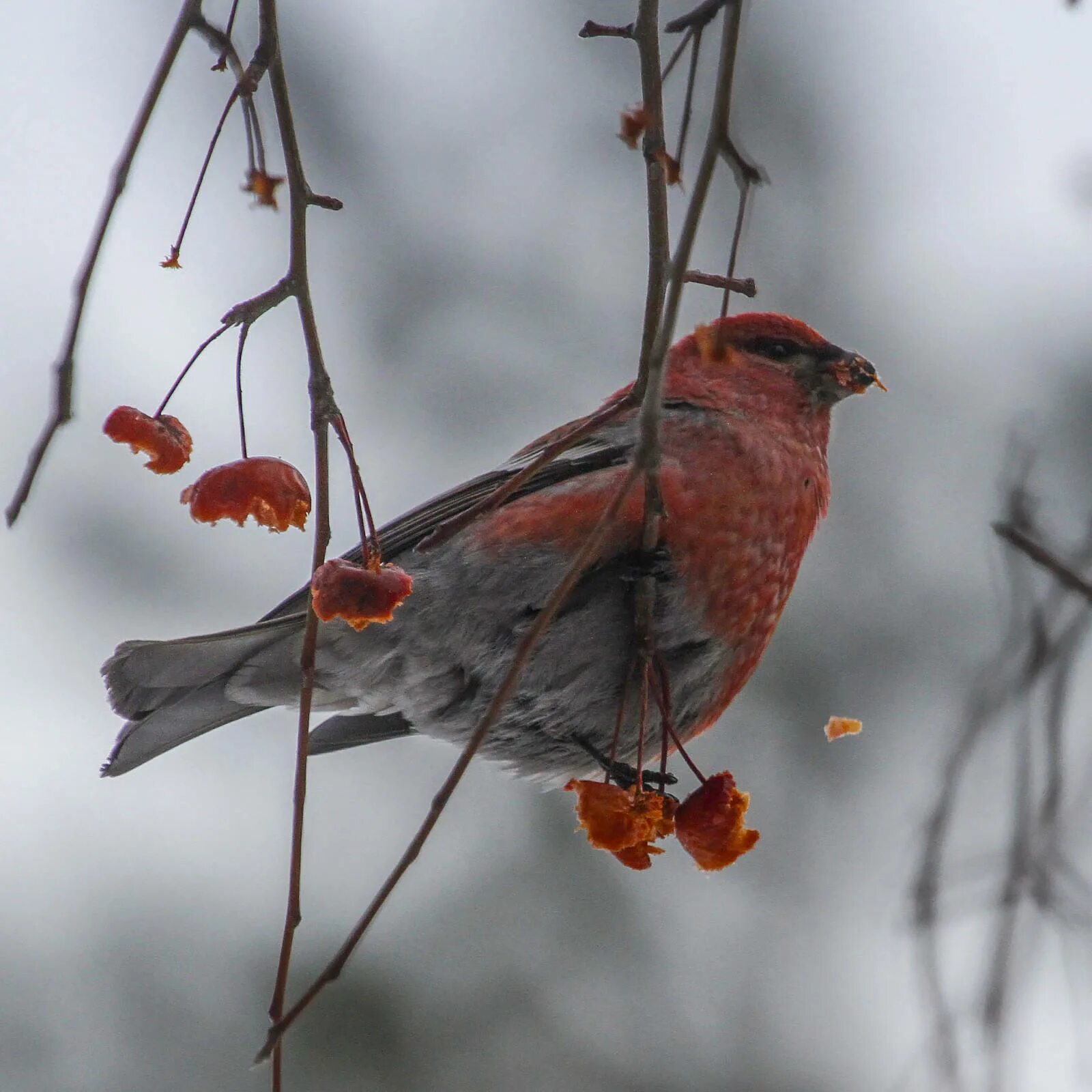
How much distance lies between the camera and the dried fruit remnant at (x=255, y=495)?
175 centimetres

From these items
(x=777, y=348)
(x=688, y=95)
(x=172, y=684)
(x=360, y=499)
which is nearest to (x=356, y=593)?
(x=360, y=499)

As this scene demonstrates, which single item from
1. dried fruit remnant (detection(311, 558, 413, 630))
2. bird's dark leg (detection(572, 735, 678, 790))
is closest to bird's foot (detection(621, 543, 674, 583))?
bird's dark leg (detection(572, 735, 678, 790))

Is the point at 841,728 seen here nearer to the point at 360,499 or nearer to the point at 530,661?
the point at 530,661

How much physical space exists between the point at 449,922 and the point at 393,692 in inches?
135

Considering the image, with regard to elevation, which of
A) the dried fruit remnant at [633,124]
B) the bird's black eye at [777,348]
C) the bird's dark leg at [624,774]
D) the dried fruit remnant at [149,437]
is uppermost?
the bird's black eye at [777,348]

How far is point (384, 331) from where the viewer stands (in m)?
6.76

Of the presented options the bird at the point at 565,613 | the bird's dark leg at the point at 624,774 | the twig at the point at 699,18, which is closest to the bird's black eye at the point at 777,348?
the bird at the point at 565,613

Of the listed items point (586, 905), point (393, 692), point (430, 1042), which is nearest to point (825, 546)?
point (586, 905)

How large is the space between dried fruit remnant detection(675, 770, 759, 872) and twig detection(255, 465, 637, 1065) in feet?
2.29

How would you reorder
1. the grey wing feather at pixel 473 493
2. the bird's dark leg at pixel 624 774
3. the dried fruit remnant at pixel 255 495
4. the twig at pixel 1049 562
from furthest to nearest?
the grey wing feather at pixel 473 493, the bird's dark leg at pixel 624 774, the dried fruit remnant at pixel 255 495, the twig at pixel 1049 562

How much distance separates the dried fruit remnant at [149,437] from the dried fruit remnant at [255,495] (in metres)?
0.06

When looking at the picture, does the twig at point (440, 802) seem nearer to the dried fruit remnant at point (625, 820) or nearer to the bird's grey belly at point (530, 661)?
the dried fruit remnant at point (625, 820)

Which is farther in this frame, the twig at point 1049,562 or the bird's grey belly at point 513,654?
the bird's grey belly at point 513,654

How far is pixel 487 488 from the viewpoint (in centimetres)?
262
